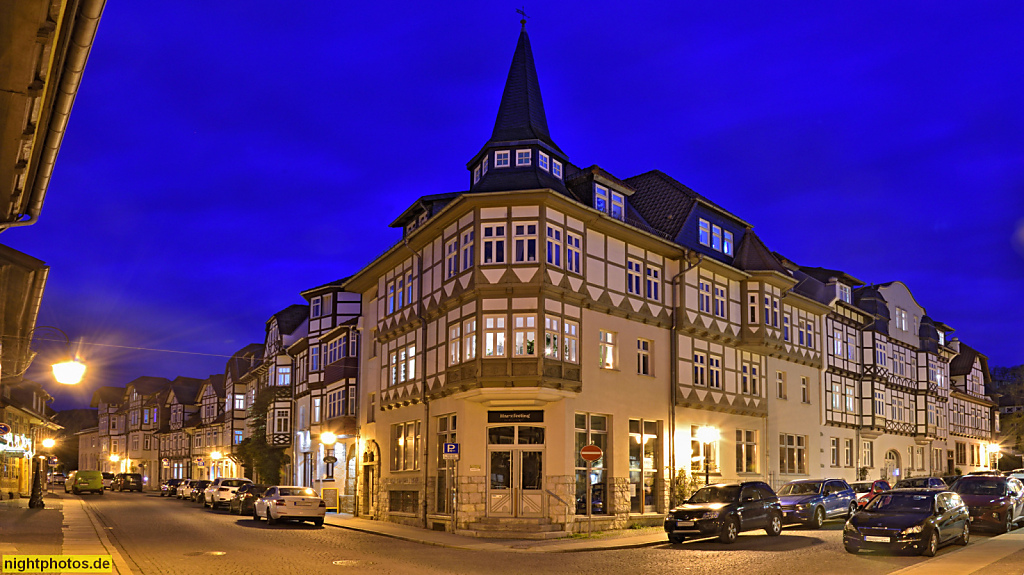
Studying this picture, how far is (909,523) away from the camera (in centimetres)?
1894

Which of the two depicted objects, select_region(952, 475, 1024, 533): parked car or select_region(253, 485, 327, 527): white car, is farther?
select_region(253, 485, 327, 527): white car

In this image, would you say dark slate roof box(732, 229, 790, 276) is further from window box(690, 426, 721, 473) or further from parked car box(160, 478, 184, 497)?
parked car box(160, 478, 184, 497)

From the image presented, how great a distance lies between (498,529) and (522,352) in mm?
5497

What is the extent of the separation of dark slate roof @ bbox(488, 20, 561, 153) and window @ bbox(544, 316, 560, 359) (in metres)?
7.04

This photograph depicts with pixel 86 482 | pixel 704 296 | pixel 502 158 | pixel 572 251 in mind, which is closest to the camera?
pixel 572 251

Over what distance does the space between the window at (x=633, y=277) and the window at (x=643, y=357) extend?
187 cm

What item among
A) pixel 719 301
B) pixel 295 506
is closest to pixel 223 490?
pixel 295 506

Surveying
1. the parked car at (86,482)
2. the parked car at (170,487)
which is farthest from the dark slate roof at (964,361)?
the parked car at (86,482)

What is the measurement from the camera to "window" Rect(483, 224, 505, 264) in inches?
1097

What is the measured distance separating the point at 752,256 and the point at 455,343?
16.2 meters

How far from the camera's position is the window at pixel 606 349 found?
1176 inches

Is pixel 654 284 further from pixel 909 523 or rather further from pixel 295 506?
pixel 295 506

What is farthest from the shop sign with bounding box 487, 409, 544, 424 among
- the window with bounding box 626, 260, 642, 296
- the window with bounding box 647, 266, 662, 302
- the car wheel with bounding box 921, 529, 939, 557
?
the car wheel with bounding box 921, 529, 939, 557

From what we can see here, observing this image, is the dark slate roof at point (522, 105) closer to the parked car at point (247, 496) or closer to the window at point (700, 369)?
the window at point (700, 369)
